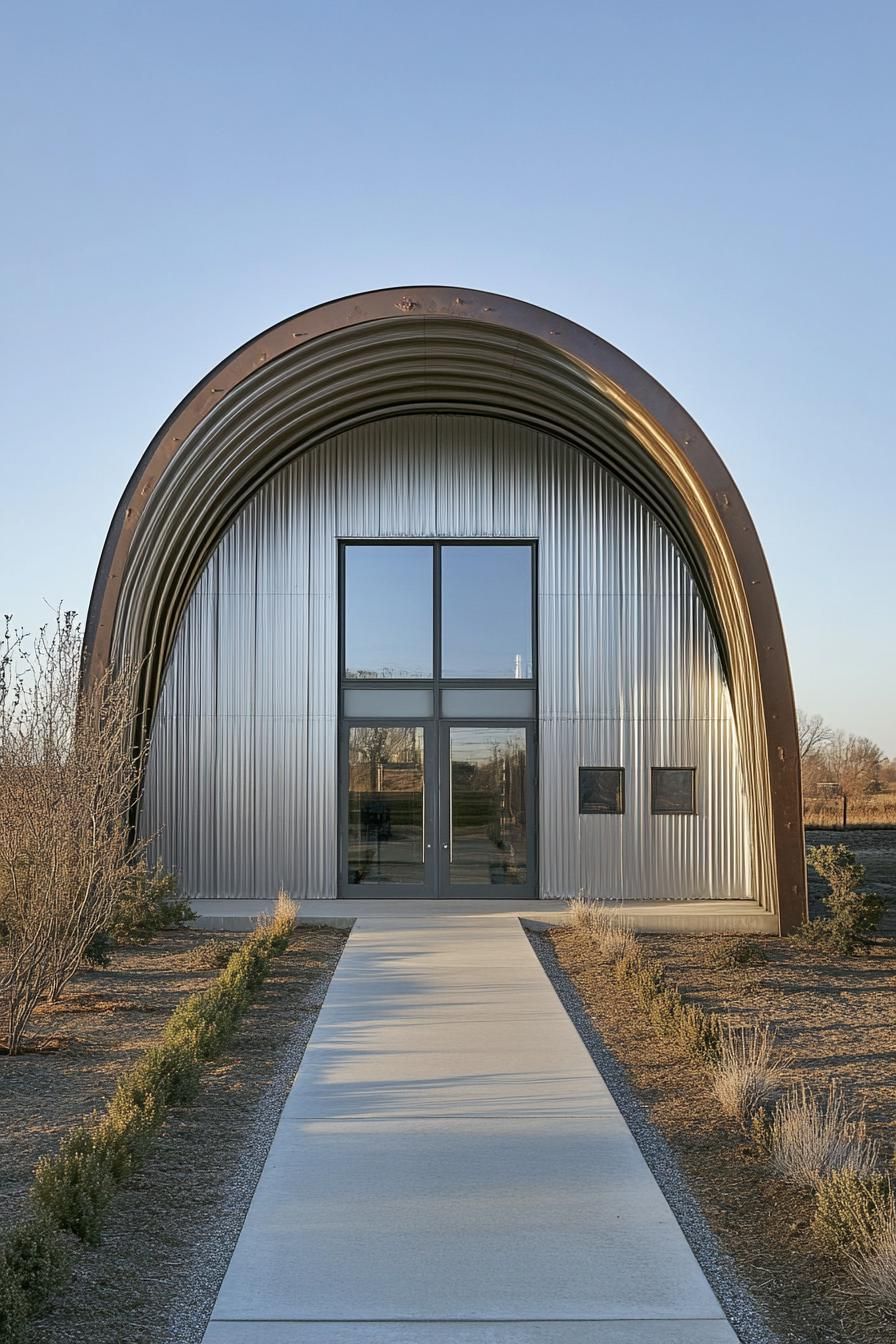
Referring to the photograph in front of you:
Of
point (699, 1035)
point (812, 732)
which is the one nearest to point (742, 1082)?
point (699, 1035)

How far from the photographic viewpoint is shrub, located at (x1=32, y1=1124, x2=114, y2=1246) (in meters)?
4.61

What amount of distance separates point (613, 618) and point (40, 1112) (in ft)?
37.3

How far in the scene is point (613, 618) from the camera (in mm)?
16703

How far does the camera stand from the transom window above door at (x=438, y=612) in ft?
55.5

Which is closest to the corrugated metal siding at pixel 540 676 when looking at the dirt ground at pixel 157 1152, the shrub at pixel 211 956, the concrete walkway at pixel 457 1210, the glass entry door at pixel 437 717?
the glass entry door at pixel 437 717

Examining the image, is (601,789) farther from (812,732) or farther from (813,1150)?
(812,732)

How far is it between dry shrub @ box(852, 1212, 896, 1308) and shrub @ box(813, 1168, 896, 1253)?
75mm

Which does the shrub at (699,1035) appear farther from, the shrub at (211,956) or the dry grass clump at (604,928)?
the shrub at (211,956)

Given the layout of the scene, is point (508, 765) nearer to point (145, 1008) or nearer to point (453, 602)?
point (453, 602)

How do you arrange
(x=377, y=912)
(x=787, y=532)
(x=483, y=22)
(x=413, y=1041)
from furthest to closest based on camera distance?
(x=787, y=532)
(x=377, y=912)
(x=483, y=22)
(x=413, y=1041)

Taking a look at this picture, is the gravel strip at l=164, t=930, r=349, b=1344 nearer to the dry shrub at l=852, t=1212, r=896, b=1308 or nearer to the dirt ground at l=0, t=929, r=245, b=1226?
the dirt ground at l=0, t=929, r=245, b=1226

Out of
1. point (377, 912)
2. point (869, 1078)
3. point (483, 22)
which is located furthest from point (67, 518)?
point (869, 1078)

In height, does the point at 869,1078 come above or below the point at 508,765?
below

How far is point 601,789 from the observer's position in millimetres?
16625
